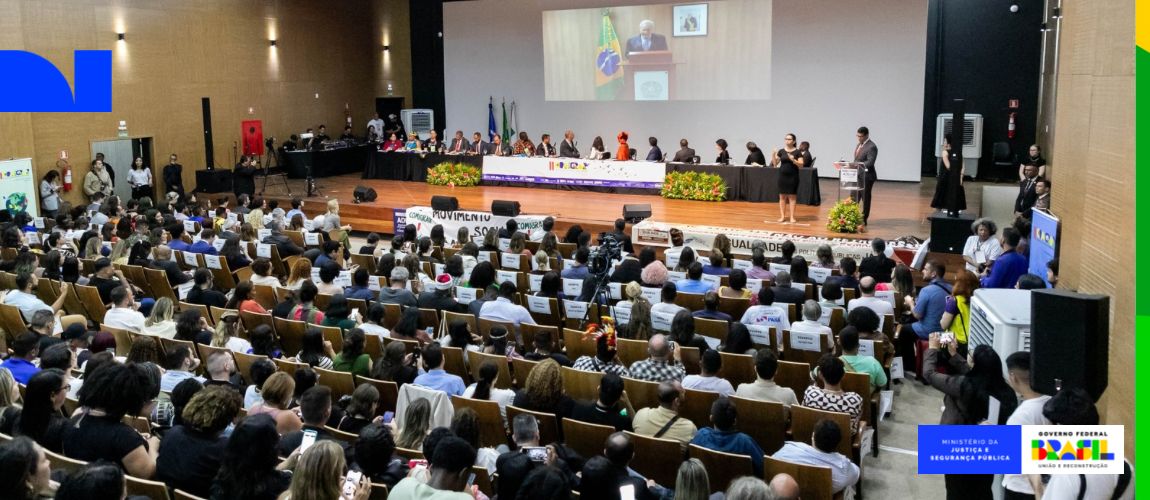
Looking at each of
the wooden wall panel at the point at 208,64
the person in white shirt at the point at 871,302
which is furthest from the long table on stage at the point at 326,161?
the person in white shirt at the point at 871,302

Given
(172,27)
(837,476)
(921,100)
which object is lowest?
(837,476)

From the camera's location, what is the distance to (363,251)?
1063 cm

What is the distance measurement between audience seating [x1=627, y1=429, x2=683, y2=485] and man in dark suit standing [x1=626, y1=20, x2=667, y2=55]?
15597mm

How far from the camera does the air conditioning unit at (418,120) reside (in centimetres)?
2392

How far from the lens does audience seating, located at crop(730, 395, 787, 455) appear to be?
17.8 feet

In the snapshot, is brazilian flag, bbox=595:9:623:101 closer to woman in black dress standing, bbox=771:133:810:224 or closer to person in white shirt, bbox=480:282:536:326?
woman in black dress standing, bbox=771:133:810:224

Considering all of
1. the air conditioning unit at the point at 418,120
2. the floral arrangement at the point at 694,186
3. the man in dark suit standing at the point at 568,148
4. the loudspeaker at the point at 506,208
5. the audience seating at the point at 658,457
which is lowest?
the audience seating at the point at 658,457

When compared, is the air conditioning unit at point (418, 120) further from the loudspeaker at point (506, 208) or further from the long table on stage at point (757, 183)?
the loudspeaker at point (506, 208)

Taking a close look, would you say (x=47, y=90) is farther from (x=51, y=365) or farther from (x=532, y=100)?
(x=51, y=365)

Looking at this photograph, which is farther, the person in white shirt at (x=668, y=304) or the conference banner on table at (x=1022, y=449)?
the person in white shirt at (x=668, y=304)

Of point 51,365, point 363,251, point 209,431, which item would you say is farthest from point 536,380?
point 363,251

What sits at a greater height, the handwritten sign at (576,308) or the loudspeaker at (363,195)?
the loudspeaker at (363,195)

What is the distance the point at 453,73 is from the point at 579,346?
57.5ft

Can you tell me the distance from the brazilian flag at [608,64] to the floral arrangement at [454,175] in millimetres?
3776
